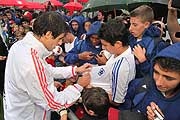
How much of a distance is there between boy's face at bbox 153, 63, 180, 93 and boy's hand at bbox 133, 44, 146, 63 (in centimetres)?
98

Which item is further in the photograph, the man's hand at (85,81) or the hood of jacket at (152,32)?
the hood of jacket at (152,32)

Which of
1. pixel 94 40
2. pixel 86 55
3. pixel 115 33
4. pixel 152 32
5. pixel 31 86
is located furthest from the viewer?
pixel 94 40

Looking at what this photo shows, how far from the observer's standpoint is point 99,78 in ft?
12.5

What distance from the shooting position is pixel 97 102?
9.94ft

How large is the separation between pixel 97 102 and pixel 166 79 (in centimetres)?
90

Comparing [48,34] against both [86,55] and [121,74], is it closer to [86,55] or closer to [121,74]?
[121,74]

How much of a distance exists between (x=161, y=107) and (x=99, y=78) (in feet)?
4.92

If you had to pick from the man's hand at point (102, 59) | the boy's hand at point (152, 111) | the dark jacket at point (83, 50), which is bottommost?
the dark jacket at point (83, 50)

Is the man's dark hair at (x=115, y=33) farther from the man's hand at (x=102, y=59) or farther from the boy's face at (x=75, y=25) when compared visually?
the boy's face at (x=75, y=25)

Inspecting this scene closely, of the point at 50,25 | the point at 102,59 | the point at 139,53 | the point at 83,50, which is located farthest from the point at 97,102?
the point at 83,50

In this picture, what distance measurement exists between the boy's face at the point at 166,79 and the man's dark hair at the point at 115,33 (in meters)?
1.12

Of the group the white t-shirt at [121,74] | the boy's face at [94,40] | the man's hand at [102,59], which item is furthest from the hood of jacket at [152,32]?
the boy's face at [94,40]

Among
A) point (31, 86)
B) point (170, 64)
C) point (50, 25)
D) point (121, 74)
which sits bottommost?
point (121, 74)

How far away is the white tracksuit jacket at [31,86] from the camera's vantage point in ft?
9.53
